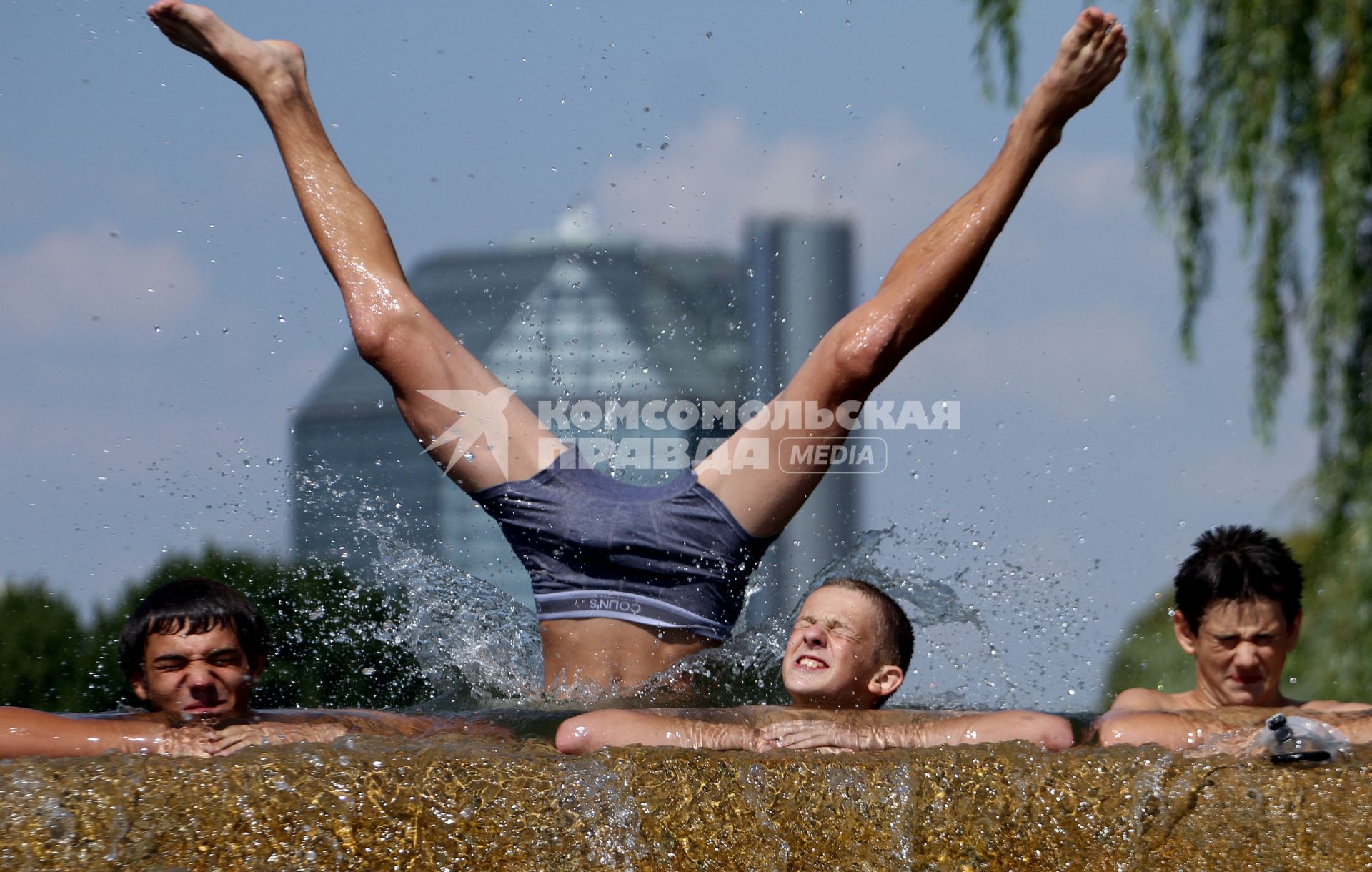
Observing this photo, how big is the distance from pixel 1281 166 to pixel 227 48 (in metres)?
4.60

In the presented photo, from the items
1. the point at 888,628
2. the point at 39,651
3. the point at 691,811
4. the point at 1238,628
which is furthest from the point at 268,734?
the point at 39,651

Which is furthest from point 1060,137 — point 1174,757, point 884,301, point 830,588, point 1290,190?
point 1290,190

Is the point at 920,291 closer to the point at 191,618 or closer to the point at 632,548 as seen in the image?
the point at 632,548

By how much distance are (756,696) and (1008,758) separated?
1.60m

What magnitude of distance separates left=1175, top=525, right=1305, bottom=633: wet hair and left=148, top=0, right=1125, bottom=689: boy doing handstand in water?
78 cm

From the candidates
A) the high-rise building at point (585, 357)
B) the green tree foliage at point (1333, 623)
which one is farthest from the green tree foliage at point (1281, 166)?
the high-rise building at point (585, 357)

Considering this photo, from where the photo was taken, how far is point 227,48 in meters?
3.82

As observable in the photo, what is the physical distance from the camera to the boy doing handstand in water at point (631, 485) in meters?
3.26

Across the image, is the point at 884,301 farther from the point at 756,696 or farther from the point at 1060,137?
the point at 756,696

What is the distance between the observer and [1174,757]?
7.32 ft

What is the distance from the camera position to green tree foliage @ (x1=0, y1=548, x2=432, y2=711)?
219 inches

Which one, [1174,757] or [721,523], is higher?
[721,523]

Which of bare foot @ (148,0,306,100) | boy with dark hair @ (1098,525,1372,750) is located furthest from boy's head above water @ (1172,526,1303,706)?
bare foot @ (148,0,306,100)

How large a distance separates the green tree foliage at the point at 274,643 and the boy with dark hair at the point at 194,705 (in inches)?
80.2
